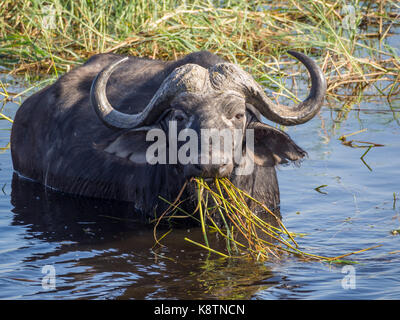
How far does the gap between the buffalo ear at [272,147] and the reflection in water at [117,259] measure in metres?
0.69

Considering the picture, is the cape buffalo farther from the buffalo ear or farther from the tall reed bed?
the tall reed bed

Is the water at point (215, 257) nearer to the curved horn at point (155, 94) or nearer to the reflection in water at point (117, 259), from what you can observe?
the reflection in water at point (117, 259)

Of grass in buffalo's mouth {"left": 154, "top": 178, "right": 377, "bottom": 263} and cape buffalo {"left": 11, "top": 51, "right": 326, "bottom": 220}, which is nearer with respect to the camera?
grass in buffalo's mouth {"left": 154, "top": 178, "right": 377, "bottom": 263}

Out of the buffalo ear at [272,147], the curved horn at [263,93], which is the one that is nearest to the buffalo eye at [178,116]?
the curved horn at [263,93]

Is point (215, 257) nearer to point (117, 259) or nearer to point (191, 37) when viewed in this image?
point (117, 259)

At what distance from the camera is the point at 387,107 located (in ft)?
27.9

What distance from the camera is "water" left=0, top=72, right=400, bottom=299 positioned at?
15.2 feet

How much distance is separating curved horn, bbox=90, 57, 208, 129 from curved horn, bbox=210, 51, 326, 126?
118 millimetres

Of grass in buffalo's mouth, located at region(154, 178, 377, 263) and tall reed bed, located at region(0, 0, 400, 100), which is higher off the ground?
tall reed bed, located at region(0, 0, 400, 100)

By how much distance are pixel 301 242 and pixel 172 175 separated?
107 centimetres

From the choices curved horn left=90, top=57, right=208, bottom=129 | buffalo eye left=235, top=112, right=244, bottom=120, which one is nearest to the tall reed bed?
curved horn left=90, top=57, right=208, bottom=129

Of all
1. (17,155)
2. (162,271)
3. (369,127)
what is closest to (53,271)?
(162,271)

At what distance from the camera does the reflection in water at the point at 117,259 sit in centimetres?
464

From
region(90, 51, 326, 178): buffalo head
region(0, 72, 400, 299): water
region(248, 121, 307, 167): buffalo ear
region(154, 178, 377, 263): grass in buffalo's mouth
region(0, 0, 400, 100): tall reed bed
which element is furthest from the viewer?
region(0, 0, 400, 100): tall reed bed
